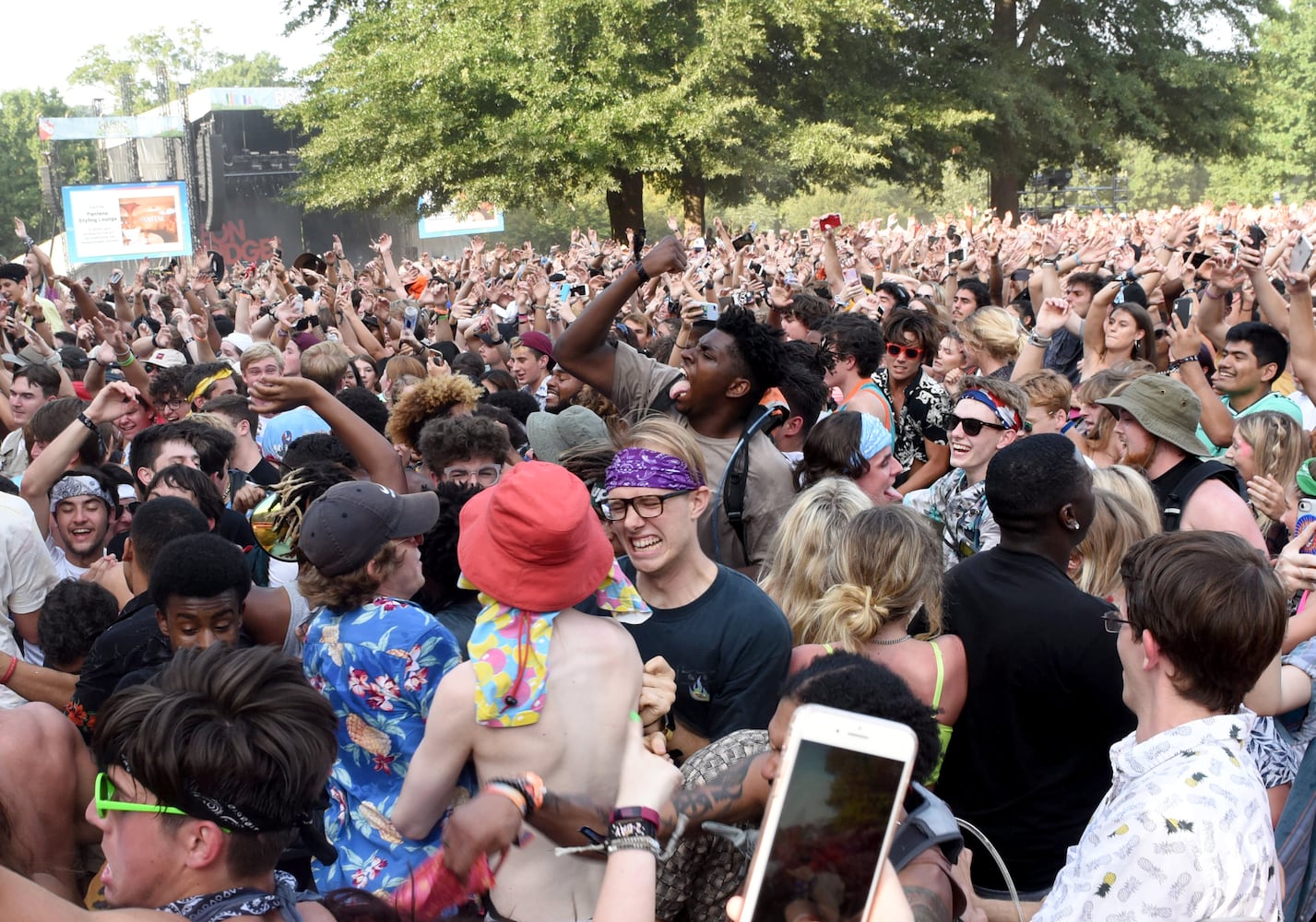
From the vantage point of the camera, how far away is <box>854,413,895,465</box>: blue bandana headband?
15.4 feet

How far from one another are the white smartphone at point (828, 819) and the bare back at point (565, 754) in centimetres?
91

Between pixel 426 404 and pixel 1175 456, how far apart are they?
128 inches

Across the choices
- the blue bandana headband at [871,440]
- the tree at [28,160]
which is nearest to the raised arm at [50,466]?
the blue bandana headband at [871,440]

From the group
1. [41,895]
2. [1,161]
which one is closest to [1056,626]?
[41,895]

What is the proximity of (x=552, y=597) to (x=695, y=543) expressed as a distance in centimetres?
80

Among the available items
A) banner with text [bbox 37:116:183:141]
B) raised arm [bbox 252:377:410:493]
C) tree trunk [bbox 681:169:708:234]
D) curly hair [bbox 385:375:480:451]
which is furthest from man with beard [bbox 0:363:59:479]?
banner with text [bbox 37:116:183:141]

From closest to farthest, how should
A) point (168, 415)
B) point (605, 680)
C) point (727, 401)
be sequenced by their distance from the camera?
point (605, 680), point (727, 401), point (168, 415)

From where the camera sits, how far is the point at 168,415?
6812 mm

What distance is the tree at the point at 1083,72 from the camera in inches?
1230

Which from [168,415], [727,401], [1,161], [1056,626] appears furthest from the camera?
[1,161]

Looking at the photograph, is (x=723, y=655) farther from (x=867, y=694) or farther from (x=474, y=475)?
(x=474, y=475)

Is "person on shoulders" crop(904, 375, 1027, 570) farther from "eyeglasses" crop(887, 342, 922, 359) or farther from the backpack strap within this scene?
"eyeglasses" crop(887, 342, 922, 359)

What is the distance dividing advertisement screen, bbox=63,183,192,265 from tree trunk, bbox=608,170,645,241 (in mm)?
19414

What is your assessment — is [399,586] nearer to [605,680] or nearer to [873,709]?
[605,680]
